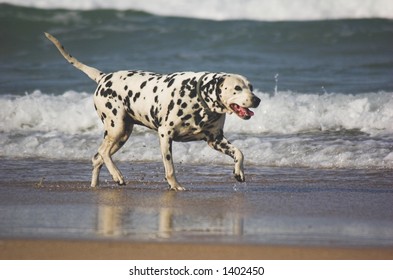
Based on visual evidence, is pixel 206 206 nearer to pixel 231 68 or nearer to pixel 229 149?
pixel 229 149

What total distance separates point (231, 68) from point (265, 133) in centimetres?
699

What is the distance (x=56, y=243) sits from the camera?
285 inches

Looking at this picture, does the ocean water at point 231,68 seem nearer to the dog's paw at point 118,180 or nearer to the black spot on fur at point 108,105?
the dog's paw at point 118,180

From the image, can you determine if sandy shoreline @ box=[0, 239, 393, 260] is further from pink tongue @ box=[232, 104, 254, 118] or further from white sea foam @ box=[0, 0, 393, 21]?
white sea foam @ box=[0, 0, 393, 21]

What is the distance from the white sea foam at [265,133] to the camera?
1257 cm

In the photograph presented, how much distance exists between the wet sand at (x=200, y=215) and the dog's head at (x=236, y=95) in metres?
0.78

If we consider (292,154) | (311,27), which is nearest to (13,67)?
(311,27)

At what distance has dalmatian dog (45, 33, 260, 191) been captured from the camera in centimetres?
945

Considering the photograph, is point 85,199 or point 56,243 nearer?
point 56,243

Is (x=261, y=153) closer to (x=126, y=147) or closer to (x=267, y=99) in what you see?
(x=126, y=147)

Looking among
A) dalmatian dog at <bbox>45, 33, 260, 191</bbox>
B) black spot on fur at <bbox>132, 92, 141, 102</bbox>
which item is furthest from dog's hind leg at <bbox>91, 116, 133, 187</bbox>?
black spot on fur at <bbox>132, 92, 141, 102</bbox>

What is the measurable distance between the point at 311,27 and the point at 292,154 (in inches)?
465
